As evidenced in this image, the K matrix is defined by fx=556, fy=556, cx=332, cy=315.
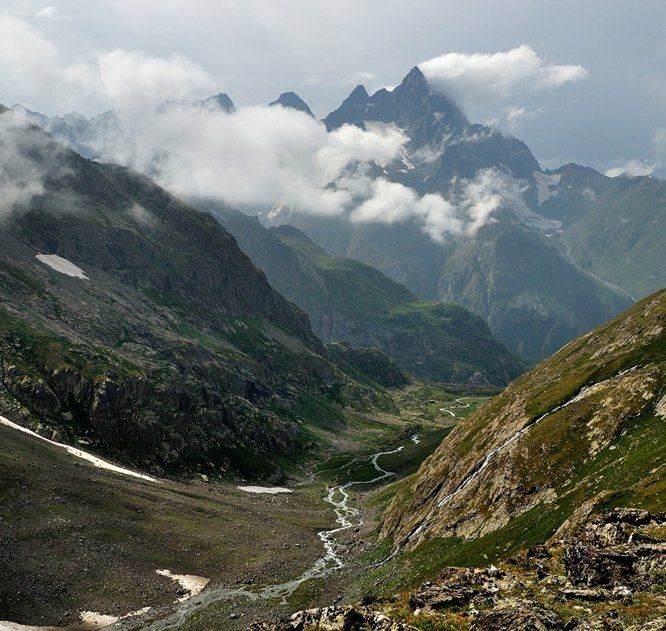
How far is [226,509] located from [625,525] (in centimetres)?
9770

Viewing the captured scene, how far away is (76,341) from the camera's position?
198m

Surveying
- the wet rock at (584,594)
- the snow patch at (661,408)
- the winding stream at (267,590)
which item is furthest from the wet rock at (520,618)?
the snow patch at (661,408)

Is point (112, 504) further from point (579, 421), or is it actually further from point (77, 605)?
point (579, 421)

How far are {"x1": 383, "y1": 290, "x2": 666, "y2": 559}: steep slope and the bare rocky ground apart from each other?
34.9ft

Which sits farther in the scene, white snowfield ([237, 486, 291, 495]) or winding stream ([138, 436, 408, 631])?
white snowfield ([237, 486, 291, 495])

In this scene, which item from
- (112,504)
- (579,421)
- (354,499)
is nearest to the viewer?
(579,421)

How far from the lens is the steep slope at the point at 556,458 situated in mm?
64375

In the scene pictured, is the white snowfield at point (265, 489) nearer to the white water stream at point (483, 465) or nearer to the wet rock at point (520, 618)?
the white water stream at point (483, 465)

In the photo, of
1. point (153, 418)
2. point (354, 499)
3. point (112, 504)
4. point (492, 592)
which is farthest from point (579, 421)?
point (153, 418)

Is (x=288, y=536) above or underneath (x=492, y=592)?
underneath

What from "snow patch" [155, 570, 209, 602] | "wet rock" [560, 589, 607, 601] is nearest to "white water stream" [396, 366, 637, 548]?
"snow patch" [155, 570, 209, 602]

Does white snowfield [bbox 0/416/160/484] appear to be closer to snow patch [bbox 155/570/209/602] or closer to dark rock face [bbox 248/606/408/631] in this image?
snow patch [bbox 155/570/209/602]

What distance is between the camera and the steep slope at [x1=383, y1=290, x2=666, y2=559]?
64.4 m

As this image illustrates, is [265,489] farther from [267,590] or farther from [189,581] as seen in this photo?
[267,590]
